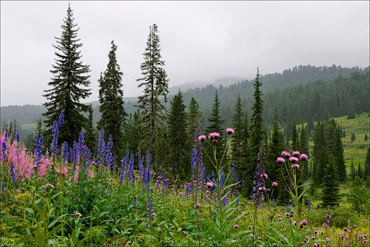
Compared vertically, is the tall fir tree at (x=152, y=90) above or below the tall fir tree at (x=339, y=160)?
above

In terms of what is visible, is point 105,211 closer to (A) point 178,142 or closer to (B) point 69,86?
(B) point 69,86

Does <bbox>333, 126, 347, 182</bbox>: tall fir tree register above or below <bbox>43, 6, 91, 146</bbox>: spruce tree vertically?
below

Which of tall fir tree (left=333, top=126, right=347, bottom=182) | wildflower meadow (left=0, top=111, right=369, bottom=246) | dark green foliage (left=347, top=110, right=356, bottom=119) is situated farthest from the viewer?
dark green foliage (left=347, top=110, right=356, bottom=119)

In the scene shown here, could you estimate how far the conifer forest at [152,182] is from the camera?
4383 millimetres

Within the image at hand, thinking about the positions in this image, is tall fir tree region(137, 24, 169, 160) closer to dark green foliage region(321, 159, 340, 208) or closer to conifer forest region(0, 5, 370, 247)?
conifer forest region(0, 5, 370, 247)

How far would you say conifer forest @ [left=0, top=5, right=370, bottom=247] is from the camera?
4383 mm

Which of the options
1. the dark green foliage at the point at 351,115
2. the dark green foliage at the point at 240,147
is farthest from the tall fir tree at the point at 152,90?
the dark green foliage at the point at 351,115

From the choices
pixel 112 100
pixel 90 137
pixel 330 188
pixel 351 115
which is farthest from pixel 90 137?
pixel 351 115

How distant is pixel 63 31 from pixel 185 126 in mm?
21315

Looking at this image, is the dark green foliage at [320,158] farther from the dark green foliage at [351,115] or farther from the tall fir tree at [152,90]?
the dark green foliage at [351,115]

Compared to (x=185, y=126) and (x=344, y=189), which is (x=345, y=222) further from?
(x=344, y=189)

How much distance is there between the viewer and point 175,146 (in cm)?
3675

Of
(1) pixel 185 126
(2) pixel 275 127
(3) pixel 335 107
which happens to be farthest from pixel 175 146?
(3) pixel 335 107

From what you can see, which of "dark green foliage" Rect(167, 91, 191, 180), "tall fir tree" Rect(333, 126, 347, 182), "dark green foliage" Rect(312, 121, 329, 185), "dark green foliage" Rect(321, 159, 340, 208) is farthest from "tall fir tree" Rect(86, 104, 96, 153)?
"tall fir tree" Rect(333, 126, 347, 182)
